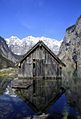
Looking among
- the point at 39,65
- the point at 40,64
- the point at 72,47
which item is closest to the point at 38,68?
the point at 39,65

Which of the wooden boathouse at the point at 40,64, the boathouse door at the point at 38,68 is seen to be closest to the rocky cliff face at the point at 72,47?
the wooden boathouse at the point at 40,64

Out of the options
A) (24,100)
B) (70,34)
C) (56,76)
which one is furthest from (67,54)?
(24,100)

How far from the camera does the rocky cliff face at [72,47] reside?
151 m

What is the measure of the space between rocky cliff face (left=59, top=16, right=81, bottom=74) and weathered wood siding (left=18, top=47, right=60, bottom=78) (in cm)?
9762

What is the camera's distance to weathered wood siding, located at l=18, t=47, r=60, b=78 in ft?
138

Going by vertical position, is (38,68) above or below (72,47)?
below

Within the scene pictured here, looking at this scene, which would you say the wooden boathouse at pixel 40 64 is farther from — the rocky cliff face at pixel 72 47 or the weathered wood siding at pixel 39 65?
the rocky cliff face at pixel 72 47

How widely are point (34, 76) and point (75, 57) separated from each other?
113m

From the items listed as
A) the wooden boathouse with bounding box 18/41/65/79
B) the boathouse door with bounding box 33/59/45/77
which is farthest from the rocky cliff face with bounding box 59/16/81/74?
the boathouse door with bounding box 33/59/45/77

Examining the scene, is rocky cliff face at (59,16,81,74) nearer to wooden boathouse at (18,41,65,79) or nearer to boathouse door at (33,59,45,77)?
wooden boathouse at (18,41,65,79)

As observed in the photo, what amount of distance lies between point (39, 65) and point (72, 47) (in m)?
124

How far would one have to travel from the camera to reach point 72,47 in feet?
540

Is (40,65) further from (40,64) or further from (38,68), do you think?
(38,68)

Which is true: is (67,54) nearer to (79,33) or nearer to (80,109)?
(79,33)
